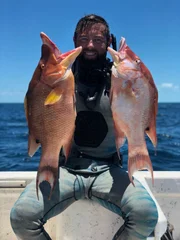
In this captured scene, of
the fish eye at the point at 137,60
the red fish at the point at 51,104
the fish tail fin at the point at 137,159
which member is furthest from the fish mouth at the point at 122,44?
the fish tail fin at the point at 137,159

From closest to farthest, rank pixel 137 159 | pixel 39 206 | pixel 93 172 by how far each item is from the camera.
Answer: pixel 137 159 < pixel 39 206 < pixel 93 172

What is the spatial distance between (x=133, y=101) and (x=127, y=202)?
0.88m

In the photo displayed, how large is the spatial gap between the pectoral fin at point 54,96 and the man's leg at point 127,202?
0.96 meters

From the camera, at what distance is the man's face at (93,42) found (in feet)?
9.56

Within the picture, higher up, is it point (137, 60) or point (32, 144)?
point (137, 60)

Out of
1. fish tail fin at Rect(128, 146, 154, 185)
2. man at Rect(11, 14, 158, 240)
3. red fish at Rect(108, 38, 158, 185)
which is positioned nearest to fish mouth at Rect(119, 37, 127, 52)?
red fish at Rect(108, 38, 158, 185)

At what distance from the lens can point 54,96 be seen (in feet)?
7.22

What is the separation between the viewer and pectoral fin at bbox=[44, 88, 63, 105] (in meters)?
2.20

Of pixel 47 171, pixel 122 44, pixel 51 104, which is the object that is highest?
pixel 122 44

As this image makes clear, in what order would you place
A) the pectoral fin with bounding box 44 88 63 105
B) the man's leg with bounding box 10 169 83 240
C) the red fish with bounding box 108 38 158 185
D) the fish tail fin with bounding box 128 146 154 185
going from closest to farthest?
the pectoral fin with bounding box 44 88 63 105 < the red fish with bounding box 108 38 158 185 < the fish tail fin with bounding box 128 146 154 185 < the man's leg with bounding box 10 169 83 240

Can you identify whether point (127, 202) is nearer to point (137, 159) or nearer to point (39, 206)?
point (137, 159)

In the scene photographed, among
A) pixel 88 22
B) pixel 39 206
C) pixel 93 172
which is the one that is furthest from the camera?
pixel 88 22

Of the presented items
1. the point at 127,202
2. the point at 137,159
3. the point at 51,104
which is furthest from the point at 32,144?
the point at 127,202

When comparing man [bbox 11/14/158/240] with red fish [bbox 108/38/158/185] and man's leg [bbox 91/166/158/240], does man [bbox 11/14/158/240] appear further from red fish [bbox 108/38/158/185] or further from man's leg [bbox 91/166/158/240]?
red fish [bbox 108/38/158/185]
